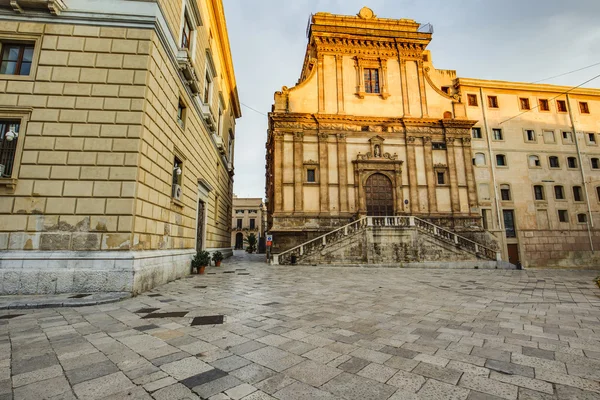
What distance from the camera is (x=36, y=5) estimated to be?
746 centimetres

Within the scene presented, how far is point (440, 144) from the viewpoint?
79.9 feet

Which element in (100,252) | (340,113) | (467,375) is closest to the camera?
(467,375)

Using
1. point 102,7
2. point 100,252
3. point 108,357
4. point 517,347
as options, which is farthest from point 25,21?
point 517,347

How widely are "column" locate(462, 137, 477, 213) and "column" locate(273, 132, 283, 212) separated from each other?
15634mm

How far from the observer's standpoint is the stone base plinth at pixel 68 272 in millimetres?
6391

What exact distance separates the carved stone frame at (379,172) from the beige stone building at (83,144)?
650 inches

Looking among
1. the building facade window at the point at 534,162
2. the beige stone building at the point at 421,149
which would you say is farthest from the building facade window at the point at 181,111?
the building facade window at the point at 534,162

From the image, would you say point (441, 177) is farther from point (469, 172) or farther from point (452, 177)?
point (469, 172)

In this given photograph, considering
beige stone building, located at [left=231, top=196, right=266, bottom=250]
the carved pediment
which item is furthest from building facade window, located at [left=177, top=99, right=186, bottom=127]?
beige stone building, located at [left=231, top=196, right=266, bottom=250]

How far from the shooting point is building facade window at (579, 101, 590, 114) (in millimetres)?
28916

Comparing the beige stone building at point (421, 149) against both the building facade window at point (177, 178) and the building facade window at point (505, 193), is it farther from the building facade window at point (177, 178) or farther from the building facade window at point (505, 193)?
the building facade window at point (177, 178)

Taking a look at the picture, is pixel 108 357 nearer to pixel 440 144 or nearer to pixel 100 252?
pixel 100 252

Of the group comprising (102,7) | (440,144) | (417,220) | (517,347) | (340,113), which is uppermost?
(340,113)

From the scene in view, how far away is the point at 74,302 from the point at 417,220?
Result: 20.0 metres
